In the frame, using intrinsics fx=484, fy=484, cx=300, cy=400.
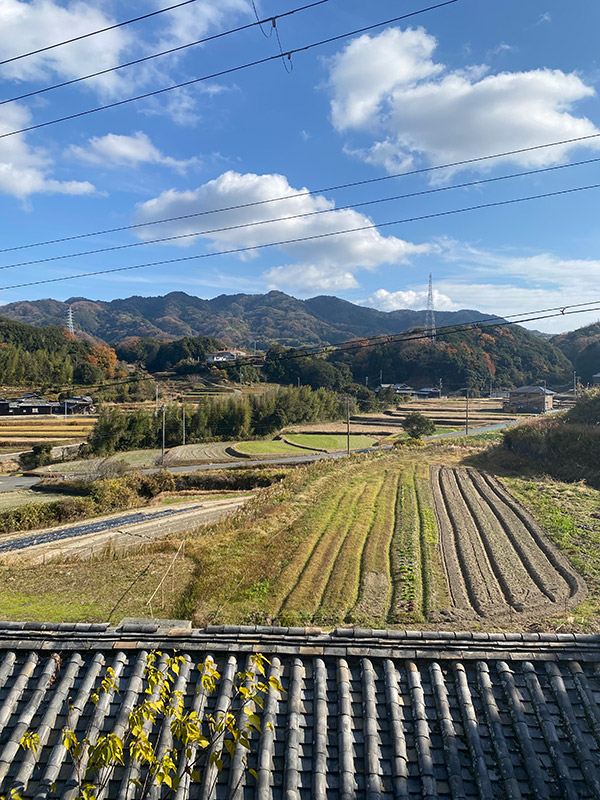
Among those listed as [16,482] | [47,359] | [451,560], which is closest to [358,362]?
[47,359]

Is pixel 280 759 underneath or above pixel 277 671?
underneath

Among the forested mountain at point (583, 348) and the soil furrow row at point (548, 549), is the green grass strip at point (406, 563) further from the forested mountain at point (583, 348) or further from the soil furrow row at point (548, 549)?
the forested mountain at point (583, 348)

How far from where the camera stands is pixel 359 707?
368 centimetres

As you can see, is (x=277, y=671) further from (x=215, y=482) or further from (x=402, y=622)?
(x=215, y=482)

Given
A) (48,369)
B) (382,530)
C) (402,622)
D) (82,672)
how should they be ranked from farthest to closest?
1. (48,369)
2. (382,530)
3. (402,622)
4. (82,672)

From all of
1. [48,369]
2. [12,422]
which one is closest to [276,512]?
[12,422]

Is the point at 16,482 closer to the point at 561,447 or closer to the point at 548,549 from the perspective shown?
the point at 548,549

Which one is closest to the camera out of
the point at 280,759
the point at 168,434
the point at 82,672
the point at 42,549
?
the point at 280,759

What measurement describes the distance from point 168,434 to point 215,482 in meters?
14.8

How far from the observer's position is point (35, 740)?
9.90ft

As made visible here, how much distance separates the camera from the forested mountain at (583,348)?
7394 cm

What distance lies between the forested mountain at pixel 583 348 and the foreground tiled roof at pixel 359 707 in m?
78.7

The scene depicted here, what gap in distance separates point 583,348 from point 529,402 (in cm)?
4049

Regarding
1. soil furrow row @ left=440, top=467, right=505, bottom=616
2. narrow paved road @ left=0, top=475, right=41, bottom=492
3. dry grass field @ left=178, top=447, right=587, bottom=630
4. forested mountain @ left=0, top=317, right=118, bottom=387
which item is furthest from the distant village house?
soil furrow row @ left=440, top=467, right=505, bottom=616
